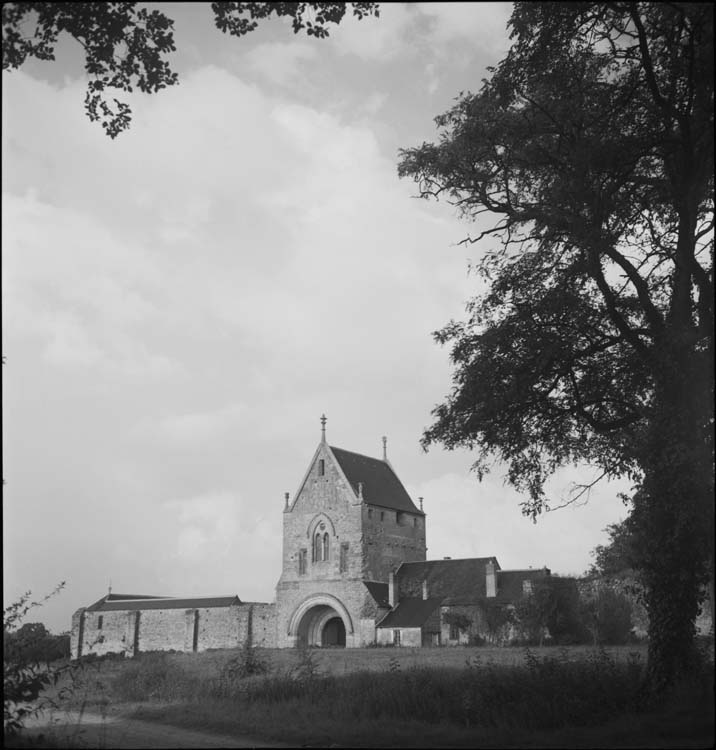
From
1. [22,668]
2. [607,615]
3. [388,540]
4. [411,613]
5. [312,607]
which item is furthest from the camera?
[388,540]

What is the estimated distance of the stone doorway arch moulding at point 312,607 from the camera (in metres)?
51.0

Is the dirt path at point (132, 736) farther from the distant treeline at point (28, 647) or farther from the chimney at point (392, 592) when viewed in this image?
the chimney at point (392, 592)

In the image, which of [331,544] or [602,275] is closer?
[602,275]

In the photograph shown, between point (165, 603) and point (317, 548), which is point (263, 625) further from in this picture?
point (165, 603)

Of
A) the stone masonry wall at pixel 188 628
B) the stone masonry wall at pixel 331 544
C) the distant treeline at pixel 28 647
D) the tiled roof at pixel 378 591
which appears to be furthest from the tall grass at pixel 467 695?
the stone masonry wall at pixel 188 628

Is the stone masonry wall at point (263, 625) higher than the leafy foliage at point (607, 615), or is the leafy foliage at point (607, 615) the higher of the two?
the leafy foliage at point (607, 615)

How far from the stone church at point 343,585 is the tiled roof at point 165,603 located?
0.23 metres

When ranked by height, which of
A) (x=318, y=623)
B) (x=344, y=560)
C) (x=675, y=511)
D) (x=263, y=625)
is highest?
(x=675, y=511)

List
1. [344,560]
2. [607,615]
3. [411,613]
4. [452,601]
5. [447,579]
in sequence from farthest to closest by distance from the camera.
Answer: [344,560] → [447,579] → [411,613] → [452,601] → [607,615]

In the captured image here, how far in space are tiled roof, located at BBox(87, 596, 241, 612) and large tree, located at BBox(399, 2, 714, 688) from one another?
43.3 meters

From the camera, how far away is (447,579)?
1960 inches

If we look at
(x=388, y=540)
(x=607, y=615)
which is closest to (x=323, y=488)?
(x=388, y=540)

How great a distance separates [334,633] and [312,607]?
2757 mm

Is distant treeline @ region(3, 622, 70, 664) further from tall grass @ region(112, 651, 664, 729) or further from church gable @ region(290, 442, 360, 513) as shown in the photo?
church gable @ region(290, 442, 360, 513)
